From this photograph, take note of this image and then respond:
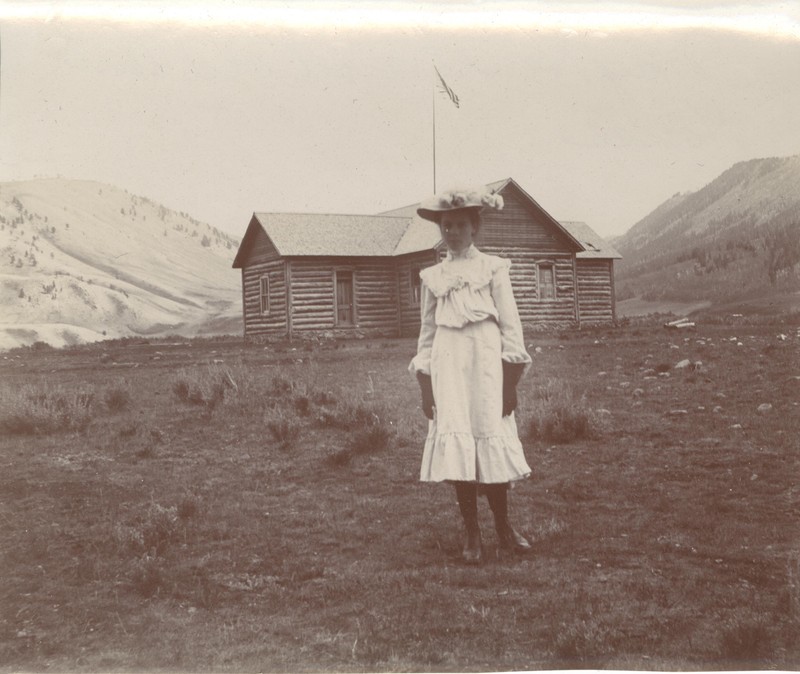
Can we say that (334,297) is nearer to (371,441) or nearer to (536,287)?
(536,287)

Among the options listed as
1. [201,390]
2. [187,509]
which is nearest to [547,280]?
[201,390]

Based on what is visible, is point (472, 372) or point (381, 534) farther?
point (381, 534)

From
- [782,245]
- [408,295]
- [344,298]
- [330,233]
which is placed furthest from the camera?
[344,298]

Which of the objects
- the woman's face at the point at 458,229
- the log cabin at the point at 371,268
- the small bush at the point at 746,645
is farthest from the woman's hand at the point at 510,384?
the log cabin at the point at 371,268

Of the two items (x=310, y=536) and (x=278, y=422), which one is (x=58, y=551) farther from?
(x=278, y=422)

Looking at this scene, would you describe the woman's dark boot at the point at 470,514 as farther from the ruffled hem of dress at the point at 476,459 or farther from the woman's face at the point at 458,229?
the woman's face at the point at 458,229

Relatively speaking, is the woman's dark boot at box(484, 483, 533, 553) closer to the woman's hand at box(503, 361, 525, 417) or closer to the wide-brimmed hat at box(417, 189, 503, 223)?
the woman's hand at box(503, 361, 525, 417)

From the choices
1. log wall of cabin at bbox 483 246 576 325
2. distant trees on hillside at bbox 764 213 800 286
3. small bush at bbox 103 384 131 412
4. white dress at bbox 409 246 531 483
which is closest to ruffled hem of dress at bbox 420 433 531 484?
white dress at bbox 409 246 531 483
